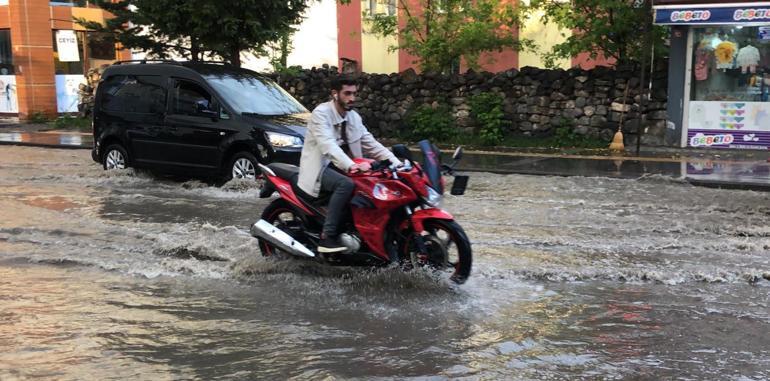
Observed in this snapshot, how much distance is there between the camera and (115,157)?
1230cm

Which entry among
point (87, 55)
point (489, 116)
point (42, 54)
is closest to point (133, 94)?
point (489, 116)

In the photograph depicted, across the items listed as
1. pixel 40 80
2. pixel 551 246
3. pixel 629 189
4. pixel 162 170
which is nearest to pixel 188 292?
pixel 551 246

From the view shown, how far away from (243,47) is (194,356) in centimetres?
1390

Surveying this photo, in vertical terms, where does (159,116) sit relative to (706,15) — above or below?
below

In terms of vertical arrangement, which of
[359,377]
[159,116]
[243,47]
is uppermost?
[243,47]

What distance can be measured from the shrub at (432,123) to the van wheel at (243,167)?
7.86m

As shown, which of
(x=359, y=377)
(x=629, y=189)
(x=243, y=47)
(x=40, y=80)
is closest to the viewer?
(x=359, y=377)

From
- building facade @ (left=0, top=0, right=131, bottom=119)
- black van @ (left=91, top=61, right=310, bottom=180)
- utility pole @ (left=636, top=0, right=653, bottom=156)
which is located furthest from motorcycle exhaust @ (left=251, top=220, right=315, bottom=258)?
building facade @ (left=0, top=0, right=131, bottom=119)

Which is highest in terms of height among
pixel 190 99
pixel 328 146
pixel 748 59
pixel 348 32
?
pixel 348 32

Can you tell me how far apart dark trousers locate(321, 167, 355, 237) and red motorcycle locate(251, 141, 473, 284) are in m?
0.07

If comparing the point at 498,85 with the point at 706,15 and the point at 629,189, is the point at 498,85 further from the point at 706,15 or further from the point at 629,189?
the point at 629,189

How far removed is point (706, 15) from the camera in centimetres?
1453

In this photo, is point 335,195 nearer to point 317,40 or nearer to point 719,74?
point 719,74

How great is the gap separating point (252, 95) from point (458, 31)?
915cm
